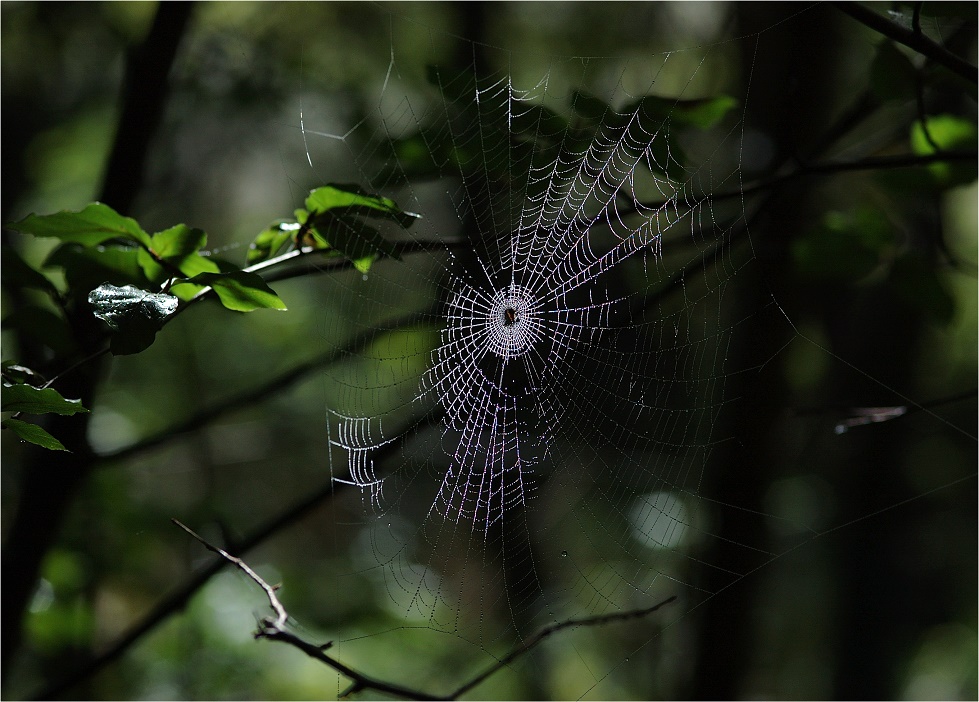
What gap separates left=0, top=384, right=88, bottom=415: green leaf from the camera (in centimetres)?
97

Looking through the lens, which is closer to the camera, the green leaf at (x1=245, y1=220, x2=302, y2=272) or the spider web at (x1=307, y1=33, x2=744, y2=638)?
the green leaf at (x1=245, y1=220, x2=302, y2=272)

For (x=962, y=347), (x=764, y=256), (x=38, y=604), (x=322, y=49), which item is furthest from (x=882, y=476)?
(x=38, y=604)

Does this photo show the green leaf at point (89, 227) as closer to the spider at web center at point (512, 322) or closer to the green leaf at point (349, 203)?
the green leaf at point (349, 203)

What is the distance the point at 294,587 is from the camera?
14.6ft

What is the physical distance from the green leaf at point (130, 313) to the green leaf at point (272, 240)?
0.31m

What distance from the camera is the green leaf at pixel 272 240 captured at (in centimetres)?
133

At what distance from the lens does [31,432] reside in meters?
1.00

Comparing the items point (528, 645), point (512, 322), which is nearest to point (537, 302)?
point (512, 322)

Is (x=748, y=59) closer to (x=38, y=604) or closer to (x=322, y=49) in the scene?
(x=322, y=49)

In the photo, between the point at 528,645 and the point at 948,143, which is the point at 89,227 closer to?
the point at 528,645

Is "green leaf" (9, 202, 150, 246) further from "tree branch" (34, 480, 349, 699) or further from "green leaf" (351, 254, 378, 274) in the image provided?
"tree branch" (34, 480, 349, 699)

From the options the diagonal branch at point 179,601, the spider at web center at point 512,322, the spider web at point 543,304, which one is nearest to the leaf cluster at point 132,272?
the spider web at point 543,304

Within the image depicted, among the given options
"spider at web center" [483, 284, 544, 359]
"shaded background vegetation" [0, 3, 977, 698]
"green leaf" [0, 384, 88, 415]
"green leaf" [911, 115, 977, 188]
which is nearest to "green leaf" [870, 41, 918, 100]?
"shaded background vegetation" [0, 3, 977, 698]

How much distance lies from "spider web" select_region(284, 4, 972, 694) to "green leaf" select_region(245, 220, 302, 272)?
0.26m
